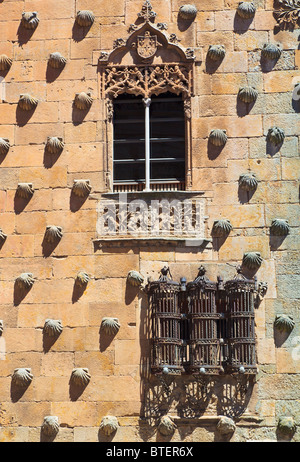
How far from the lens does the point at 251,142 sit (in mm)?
17016

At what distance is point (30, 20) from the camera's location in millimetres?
17719

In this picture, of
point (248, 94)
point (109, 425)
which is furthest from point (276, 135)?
point (109, 425)

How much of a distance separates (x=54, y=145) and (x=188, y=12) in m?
2.62

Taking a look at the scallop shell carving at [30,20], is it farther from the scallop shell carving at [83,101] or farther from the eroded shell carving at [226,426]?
the eroded shell carving at [226,426]

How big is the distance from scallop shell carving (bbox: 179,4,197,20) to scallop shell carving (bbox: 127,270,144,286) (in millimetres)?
3703

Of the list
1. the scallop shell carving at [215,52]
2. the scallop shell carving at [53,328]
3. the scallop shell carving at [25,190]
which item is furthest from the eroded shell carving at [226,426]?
the scallop shell carving at [215,52]

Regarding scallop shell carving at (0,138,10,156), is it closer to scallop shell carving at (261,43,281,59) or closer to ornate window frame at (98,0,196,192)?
ornate window frame at (98,0,196,192)

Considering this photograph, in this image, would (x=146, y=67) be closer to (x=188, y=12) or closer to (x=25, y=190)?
(x=188, y=12)

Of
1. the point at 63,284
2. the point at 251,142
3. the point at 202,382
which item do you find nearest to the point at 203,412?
the point at 202,382

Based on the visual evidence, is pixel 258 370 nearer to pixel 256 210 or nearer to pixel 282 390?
pixel 282 390

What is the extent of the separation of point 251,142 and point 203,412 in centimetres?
366

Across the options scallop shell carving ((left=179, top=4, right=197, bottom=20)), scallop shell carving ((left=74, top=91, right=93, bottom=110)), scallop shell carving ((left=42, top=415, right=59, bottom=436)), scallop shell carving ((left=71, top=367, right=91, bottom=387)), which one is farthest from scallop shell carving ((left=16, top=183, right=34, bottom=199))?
scallop shell carving ((left=179, top=4, right=197, bottom=20))

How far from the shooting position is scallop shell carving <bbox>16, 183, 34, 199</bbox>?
1698cm

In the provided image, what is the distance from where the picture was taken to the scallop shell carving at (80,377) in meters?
16.2
